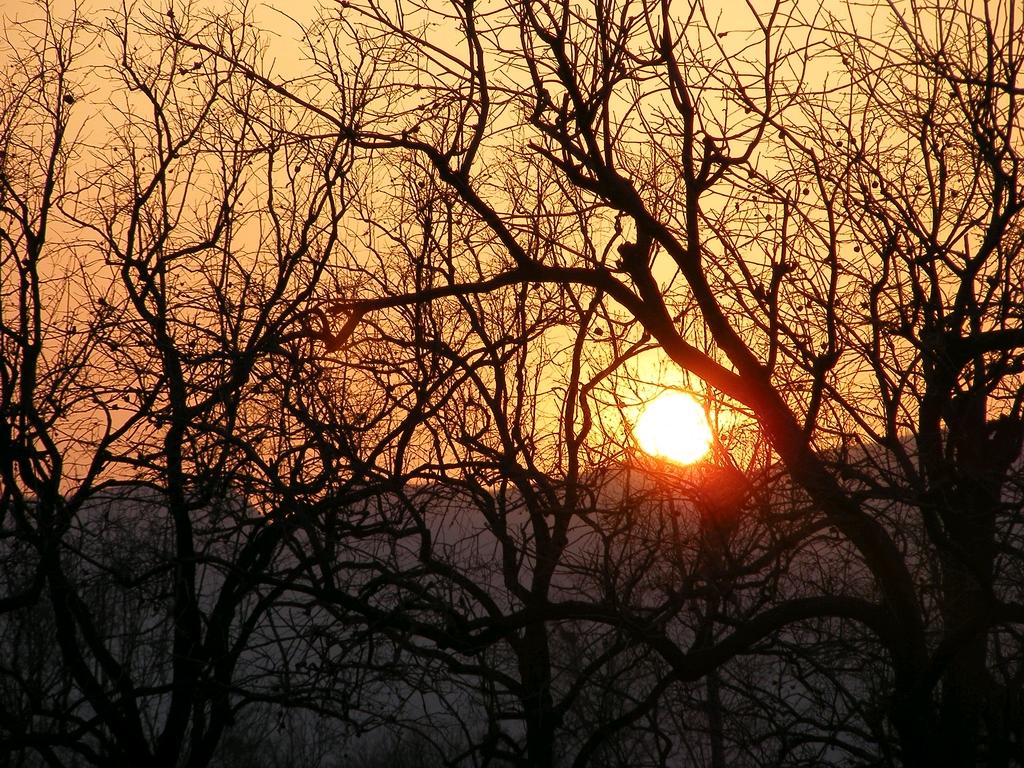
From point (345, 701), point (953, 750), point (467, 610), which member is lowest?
point (953, 750)

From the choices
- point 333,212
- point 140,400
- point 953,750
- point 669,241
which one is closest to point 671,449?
point 669,241

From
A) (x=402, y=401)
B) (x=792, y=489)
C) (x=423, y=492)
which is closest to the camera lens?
(x=792, y=489)

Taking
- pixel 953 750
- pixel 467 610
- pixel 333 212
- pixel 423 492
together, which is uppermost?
pixel 333 212

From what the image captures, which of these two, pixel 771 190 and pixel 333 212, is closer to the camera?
pixel 771 190

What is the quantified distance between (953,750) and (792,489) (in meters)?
1.58

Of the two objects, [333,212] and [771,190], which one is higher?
[333,212]

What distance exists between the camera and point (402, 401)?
675cm

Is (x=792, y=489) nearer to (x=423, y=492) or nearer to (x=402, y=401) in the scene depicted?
(x=423, y=492)

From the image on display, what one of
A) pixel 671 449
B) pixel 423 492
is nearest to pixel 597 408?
pixel 671 449

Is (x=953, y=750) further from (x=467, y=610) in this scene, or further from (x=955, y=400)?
(x=467, y=610)

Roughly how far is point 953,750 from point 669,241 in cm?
299

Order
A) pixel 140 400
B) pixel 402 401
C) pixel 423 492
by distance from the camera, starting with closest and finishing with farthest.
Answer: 1. pixel 423 492
2. pixel 402 401
3. pixel 140 400

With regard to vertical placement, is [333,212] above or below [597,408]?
above

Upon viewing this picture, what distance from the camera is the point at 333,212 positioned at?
765 centimetres
